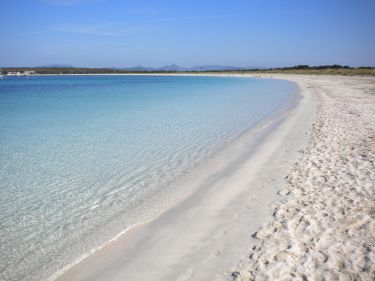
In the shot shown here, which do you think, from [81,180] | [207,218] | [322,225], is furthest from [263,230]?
[81,180]

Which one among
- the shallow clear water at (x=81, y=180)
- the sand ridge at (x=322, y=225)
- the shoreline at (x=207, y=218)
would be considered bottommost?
the shallow clear water at (x=81, y=180)

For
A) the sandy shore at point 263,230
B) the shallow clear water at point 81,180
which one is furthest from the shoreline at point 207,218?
the shallow clear water at point 81,180

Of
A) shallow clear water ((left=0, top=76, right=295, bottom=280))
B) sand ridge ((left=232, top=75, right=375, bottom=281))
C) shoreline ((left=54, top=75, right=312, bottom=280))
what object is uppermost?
sand ridge ((left=232, top=75, right=375, bottom=281))

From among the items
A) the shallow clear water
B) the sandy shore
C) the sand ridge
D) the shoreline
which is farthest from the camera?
the shallow clear water

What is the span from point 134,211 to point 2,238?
7.70 ft

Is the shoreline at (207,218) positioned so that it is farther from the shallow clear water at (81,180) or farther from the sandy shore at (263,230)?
the shallow clear water at (81,180)

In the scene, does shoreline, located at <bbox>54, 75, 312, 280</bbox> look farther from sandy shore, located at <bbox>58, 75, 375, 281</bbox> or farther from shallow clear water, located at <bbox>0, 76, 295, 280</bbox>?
shallow clear water, located at <bbox>0, 76, 295, 280</bbox>

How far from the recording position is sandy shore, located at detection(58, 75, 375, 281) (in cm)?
397

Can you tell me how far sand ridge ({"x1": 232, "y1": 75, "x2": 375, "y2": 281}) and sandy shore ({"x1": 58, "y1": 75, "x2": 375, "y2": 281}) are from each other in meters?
0.01

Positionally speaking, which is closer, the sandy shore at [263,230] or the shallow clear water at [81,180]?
the sandy shore at [263,230]

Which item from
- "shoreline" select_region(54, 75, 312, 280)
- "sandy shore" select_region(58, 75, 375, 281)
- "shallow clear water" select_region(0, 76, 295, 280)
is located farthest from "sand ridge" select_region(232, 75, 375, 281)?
"shallow clear water" select_region(0, 76, 295, 280)

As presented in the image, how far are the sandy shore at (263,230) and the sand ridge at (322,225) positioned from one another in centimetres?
1

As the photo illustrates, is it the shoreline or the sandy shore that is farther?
the shoreline

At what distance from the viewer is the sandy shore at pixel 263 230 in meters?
3.97
